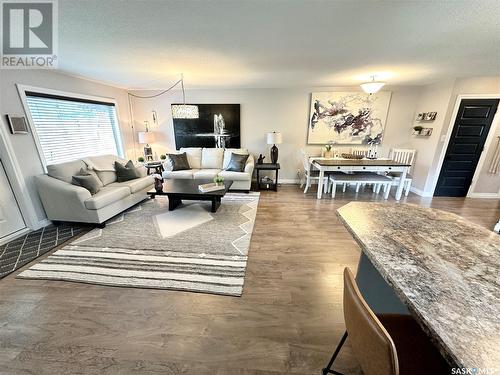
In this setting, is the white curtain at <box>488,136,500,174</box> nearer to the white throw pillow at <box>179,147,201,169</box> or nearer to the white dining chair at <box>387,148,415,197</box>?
the white dining chair at <box>387,148,415,197</box>

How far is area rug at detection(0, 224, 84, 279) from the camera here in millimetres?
2207

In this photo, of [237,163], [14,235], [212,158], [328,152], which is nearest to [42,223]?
[14,235]

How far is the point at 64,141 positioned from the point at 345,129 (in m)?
5.62

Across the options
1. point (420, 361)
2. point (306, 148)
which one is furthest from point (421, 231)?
point (306, 148)

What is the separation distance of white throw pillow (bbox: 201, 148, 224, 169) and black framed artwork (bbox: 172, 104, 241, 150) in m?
0.32

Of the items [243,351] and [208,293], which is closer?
[243,351]

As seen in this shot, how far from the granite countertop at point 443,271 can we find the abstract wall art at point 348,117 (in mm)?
3759

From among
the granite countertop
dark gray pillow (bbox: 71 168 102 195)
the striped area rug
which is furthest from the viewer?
dark gray pillow (bbox: 71 168 102 195)

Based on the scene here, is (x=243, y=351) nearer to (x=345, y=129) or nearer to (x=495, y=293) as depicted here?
(x=495, y=293)

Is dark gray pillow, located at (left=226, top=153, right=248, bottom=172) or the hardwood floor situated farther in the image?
dark gray pillow, located at (left=226, top=153, right=248, bottom=172)

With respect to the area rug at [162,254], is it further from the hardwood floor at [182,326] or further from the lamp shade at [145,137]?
the lamp shade at [145,137]

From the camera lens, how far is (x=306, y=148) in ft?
16.6

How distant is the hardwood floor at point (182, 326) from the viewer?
1.31 meters

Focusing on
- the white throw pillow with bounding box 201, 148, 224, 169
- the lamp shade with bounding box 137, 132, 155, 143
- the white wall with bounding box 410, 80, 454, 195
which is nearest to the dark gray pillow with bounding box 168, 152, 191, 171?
the white throw pillow with bounding box 201, 148, 224, 169
